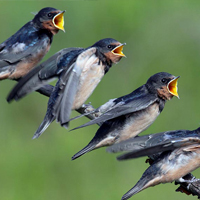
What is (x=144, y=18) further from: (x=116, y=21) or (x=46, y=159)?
(x=46, y=159)

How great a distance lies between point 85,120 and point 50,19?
233cm

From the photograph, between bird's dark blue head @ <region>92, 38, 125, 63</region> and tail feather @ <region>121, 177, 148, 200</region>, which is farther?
bird's dark blue head @ <region>92, 38, 125, 63</region>

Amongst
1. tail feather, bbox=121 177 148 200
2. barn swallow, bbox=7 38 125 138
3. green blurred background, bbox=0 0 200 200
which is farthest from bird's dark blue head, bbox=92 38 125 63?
green blurred background, bbox=0 0 200 200

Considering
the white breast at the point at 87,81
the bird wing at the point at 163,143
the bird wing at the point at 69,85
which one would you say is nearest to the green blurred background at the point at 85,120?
the white breast at the point at 87,81

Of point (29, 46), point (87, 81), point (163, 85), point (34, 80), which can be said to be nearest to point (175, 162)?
point (163, 85)

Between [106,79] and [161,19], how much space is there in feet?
6.33

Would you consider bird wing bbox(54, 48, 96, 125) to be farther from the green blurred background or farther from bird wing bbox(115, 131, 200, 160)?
the green blurred background

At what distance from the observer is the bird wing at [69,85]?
18.0 feet

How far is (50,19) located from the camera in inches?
252

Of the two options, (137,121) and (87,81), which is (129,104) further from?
(87,81)

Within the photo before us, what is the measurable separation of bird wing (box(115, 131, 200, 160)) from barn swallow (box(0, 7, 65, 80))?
1259 millimetres

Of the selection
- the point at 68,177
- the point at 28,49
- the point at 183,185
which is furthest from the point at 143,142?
the point at 68,177

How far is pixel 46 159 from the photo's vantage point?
8719mm

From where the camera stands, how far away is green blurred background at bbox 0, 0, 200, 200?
335 inches
